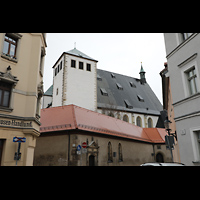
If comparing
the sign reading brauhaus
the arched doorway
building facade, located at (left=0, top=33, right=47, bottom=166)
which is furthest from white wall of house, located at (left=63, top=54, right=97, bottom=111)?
the sign reading brauhaus

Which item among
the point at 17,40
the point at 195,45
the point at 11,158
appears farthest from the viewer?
the point at 17,40

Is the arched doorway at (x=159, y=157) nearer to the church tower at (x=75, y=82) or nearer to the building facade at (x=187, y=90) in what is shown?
the church tower at (x=75, y=82)

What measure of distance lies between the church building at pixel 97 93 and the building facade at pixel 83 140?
1126 cm

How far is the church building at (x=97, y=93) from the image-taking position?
32938 millimetres

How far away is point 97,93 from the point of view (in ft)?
119

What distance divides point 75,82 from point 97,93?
16.4 ft

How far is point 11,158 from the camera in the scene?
31.5ft

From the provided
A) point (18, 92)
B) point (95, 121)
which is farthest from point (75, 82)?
point (18, 92)

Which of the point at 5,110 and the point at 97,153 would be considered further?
the point at 97,153

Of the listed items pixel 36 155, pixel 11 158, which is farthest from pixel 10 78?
pixel 36 155

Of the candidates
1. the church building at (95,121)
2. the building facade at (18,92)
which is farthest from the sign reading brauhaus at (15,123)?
the church building at (95,121)

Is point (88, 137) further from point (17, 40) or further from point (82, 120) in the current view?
point (17, 40)

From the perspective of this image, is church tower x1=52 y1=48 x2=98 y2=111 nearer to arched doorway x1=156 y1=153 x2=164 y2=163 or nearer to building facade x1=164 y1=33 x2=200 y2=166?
arched doorway x1=156 y1=153 x2=164 y2=163
